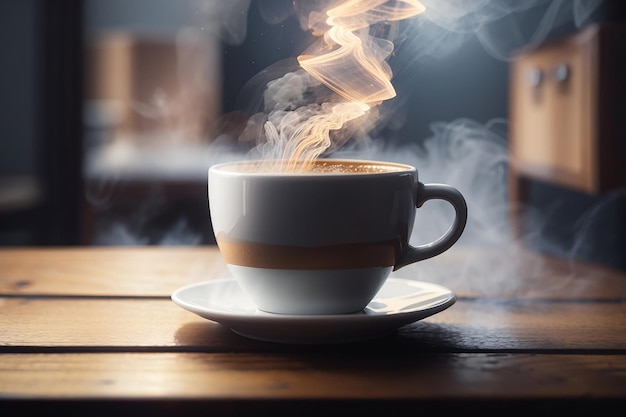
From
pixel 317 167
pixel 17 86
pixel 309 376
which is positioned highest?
pixel 17 86

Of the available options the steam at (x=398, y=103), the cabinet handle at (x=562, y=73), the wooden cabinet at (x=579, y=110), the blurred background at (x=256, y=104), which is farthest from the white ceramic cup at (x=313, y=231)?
the cabinet handle at (x=562, y=73)

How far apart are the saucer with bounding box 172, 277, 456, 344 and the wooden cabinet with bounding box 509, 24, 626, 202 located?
777 mm

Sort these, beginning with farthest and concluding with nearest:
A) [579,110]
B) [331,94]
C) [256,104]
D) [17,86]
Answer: [17,86], [579,110], [256,104], [331,94]

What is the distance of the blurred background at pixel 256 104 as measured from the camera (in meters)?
1.42

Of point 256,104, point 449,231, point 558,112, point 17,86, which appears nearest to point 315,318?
point 449,231

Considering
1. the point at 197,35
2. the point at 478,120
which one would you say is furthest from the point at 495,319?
the point at 197,35

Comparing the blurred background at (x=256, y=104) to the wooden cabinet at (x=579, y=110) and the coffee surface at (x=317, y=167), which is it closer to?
the wooden cabinet at (x=579, y=110)

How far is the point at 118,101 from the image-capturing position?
4.78m

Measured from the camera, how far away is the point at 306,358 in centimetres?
53

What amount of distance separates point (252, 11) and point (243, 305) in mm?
2161

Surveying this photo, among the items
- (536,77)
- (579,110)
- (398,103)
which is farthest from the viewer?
(398,103)

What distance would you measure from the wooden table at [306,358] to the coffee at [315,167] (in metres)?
0.13

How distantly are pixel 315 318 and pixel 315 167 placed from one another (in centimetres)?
19

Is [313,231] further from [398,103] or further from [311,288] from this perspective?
[398,103]
